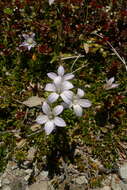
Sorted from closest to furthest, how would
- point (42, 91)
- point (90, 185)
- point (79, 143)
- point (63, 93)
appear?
1. point (63, 93)
2. point (90, 185)
3. point (79, 143)
4. point (42, 91)

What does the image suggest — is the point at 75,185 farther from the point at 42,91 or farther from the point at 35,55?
the point at 35,55

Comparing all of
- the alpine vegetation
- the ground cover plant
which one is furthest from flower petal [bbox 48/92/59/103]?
the ground cover plant

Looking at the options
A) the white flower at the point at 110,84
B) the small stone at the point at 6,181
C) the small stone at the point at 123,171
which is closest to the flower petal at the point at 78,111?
the white flower at the point at 110,84

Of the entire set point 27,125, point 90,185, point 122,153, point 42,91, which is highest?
point 42,91

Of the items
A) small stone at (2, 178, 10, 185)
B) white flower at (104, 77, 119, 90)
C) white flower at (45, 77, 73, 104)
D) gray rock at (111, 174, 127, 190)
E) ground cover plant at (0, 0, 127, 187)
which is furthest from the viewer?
white flower at (104, 77, 119, 90)

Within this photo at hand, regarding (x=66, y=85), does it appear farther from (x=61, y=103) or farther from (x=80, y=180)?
(x=80, y=180)

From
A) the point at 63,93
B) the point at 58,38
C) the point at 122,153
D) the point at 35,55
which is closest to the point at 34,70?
the point at 35,55

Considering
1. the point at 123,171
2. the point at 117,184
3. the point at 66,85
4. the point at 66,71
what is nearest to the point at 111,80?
the point at 66,71

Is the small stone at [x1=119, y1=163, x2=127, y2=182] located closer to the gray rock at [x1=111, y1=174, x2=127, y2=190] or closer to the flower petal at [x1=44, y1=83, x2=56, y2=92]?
the gray rock at [x1=111, y1=174, x2=127, y2=190]
